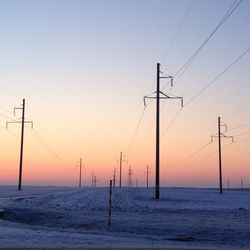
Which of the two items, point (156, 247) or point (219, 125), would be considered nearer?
point (156, 247)

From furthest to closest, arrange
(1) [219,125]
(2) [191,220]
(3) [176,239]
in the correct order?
(1) [219,125], (2) [191,220], (3) [176,239]

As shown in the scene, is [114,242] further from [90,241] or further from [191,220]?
[191,220]

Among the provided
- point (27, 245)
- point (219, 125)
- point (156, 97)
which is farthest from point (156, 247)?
point (219, 125)

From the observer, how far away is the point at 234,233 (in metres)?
22.7

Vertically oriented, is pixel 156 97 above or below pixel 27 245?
above

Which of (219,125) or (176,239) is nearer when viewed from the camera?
(176,239)

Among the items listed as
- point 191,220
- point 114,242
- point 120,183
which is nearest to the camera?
point 114,242

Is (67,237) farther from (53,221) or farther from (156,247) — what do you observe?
(53,221)

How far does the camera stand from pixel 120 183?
15638 cm

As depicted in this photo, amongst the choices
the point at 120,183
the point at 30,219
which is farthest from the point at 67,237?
the point at 120,183

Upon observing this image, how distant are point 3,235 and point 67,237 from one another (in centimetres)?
217

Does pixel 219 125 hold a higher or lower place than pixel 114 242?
higher

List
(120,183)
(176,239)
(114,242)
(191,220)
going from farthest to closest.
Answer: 1. (120,183)
2. (191,220)
3. (176,239)
4. (114,242)

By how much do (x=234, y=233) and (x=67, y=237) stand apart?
6976 millimetres
